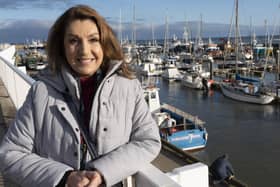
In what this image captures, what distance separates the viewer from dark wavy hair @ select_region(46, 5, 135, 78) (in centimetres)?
168

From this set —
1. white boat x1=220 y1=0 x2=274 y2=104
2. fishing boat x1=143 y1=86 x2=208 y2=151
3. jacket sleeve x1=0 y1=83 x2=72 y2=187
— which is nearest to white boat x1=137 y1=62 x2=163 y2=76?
white boat x1=220 y1=0 x2=274 y2=104

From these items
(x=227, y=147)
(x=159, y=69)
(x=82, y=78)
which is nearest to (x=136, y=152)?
(x=82, y=78)

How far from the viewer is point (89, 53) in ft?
5.58

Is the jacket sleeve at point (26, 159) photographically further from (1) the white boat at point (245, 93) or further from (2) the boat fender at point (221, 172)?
(1) the white boat at point (245, 93)

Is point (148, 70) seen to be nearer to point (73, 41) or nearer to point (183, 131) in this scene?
point (183, 131)

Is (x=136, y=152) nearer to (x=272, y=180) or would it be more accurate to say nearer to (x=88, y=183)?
(x=88, y=183)

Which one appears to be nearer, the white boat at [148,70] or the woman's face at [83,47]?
the woman's face at [83,47]

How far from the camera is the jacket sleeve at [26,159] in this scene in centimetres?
147

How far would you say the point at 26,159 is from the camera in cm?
154

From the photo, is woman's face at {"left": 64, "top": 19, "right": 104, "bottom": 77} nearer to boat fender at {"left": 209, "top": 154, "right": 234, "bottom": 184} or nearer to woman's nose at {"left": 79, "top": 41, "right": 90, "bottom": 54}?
woman's nose at {"left": 79, "top": 41, "right": 90, "bottom": 54}

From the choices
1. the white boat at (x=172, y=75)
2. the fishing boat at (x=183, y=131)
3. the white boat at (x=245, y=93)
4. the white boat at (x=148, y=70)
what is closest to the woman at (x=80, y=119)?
the fishing boat at (x=183, y=131)

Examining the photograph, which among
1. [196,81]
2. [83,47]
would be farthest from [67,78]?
[196,81]

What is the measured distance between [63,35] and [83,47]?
150mm

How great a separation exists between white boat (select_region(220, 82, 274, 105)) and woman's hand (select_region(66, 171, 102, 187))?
29.2m
